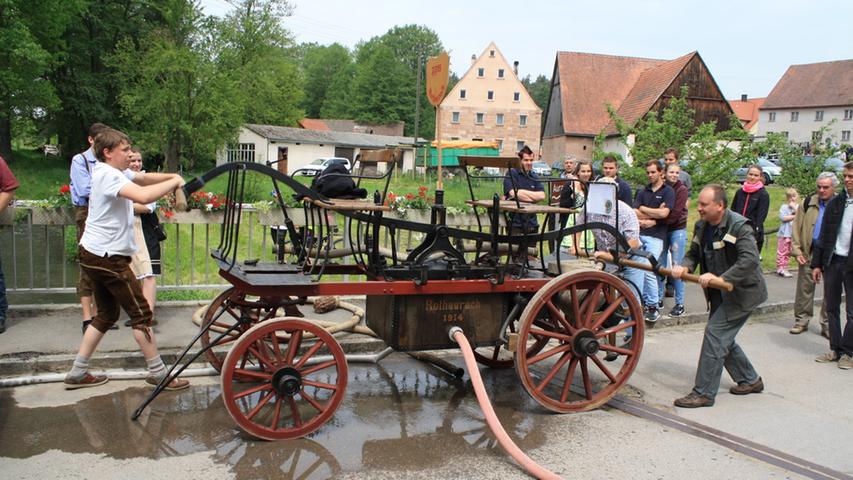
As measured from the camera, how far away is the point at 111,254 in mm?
4953

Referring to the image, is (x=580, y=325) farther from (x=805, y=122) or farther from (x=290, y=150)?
(x=805, y=122)

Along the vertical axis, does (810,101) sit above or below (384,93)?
below

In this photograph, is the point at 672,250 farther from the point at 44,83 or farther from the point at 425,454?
the point at 44,83

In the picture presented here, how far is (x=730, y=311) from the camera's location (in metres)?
5.44

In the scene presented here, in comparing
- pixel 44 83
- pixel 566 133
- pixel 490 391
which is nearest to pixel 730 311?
pixel 490 391

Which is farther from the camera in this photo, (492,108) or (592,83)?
(492,108)

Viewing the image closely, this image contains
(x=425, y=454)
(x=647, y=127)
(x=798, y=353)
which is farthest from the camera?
(x=647, y=127)

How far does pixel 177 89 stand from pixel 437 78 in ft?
102

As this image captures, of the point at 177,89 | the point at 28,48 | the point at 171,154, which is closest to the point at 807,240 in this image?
the point at 28,48

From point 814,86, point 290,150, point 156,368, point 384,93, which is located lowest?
point 156,368

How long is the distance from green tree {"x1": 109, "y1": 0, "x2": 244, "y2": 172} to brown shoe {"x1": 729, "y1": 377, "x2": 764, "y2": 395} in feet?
107

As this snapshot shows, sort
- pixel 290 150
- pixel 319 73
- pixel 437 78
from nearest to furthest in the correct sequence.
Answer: pixel 437 78
pixel 290 150
pixel 319 73

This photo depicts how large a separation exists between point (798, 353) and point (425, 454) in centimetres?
478

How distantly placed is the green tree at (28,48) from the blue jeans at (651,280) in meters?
26.7
